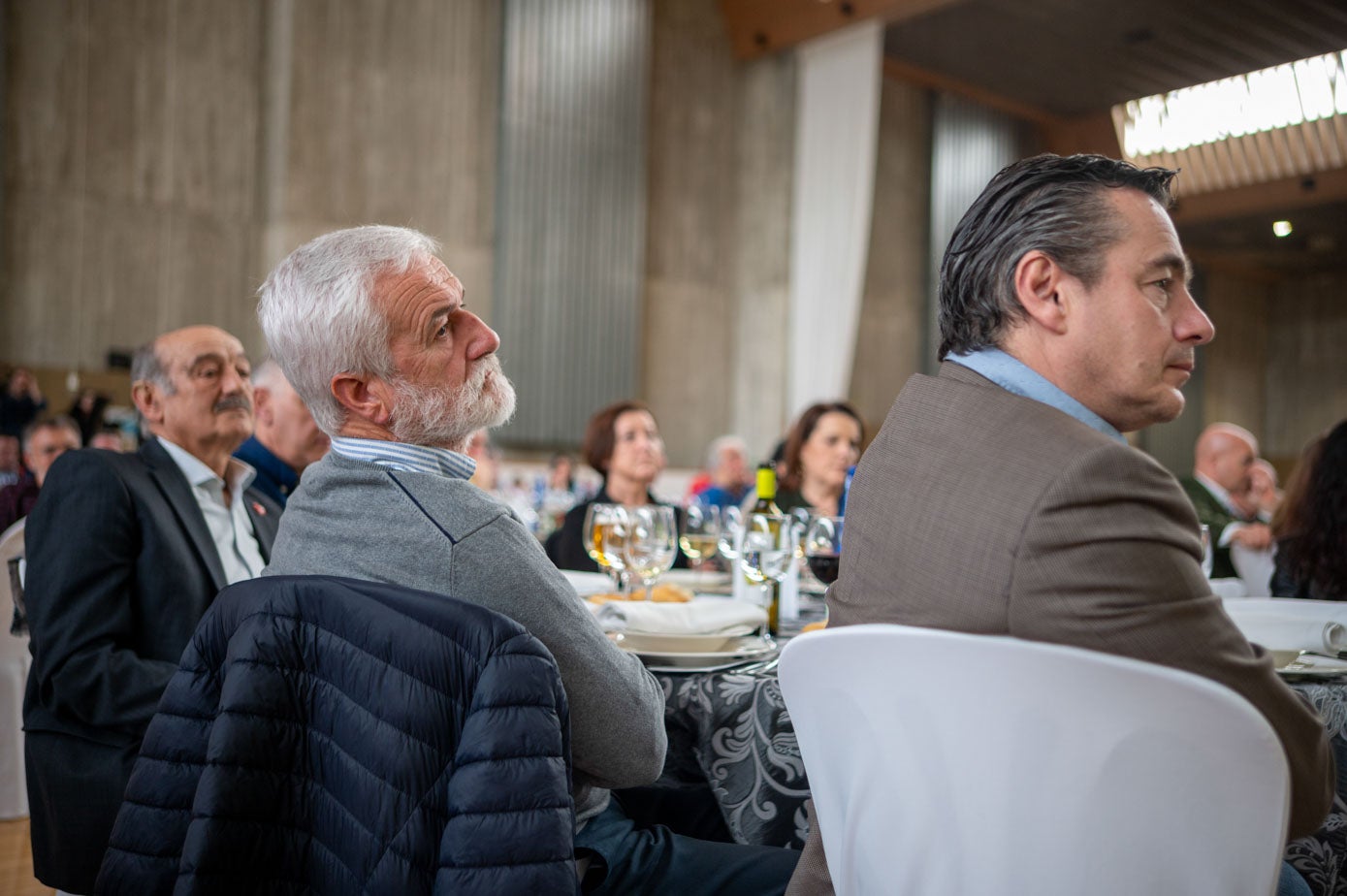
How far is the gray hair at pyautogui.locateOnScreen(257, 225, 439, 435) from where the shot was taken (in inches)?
53.5

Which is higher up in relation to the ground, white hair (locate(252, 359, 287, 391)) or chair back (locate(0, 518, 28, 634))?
white hair (locate(252, 359, 287, 391))

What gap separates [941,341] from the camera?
4.19 feet

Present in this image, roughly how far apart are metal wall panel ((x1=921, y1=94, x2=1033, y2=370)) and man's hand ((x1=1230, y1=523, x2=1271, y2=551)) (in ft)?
30.7

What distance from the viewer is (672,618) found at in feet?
5.76

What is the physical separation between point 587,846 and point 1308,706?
782 millimetres

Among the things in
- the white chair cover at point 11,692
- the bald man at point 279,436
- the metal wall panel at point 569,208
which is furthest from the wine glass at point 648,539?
the metal wall panel at point 569,208

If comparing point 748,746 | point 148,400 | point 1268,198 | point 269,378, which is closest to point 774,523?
point 748,746

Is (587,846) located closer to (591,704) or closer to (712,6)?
(591,704)

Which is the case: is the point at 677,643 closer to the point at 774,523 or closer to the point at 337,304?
the point at 774,523

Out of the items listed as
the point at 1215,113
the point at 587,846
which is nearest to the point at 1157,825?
the point at 587,846

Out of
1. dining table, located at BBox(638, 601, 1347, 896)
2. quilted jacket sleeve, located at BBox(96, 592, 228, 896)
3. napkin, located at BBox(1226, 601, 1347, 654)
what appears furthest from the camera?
napkin, located at BBox(1226, 601, 1347, 654)

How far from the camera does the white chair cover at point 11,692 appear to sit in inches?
96.1

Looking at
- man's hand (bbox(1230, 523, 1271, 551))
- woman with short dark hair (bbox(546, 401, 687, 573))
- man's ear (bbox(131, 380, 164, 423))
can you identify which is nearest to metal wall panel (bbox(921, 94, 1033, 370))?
woman with short dark hair (bbox(546, 401, 687, 573))

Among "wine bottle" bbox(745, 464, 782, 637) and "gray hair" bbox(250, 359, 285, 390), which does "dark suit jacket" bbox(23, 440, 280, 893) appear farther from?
"wine bottle" bbox(745, 464, 782, 637)
